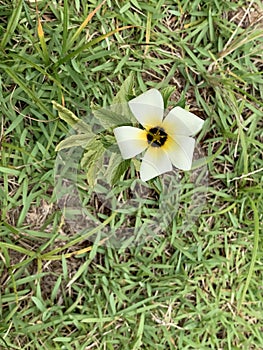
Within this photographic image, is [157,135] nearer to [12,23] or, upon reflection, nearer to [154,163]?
[154,163]

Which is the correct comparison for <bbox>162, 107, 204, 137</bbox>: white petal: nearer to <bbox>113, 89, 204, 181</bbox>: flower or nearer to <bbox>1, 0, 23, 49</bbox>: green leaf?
<bbox>113, 89, 204, 181</bbox>: flower

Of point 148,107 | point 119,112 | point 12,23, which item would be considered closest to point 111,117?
point 119,112

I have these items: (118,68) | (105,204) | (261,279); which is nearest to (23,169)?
(105,204)

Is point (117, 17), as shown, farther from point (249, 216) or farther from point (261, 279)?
point (261, 279)

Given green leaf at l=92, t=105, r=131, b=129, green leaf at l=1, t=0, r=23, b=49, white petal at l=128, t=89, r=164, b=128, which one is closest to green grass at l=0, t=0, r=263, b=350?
green leaf at l=1, t=0, r=23, b=49

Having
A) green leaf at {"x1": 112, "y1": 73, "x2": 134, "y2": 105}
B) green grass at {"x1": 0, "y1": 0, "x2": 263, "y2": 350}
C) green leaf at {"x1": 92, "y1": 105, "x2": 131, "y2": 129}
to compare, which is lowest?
green grass at {"x1": 0, "y1": 0, "x2": 263, "y2": 350}

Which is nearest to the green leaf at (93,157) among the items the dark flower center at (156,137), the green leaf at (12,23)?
the dark flower center at (156,137)

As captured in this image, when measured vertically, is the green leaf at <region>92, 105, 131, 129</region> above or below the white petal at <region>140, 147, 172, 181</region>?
above
